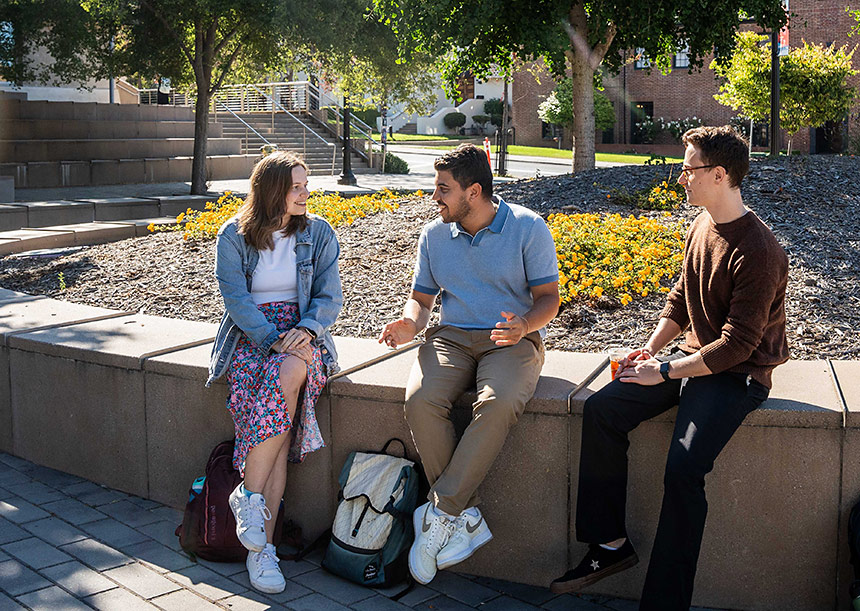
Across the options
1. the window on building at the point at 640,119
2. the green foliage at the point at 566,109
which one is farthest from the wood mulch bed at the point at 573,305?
the window on building at the point at 640,119

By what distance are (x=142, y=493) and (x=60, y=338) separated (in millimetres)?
990

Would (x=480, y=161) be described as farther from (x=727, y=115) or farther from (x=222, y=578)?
(x=727, y=115)

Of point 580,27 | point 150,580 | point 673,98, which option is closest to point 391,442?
point 150,580

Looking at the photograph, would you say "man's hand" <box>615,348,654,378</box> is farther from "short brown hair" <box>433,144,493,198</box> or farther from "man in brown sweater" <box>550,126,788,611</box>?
"short brown hair" <box>433,144,493,198</box>

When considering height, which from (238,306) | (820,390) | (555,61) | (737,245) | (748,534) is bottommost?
(748,534)

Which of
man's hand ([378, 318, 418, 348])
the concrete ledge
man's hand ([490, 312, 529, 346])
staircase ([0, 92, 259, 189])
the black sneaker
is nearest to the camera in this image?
the black sneaker

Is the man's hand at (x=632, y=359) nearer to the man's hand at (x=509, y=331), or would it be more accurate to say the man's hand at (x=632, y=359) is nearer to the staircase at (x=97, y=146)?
the man's hand at (x=509, y=331)

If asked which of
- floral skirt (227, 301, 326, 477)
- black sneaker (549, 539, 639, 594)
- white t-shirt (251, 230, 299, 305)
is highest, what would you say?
white t-shirt (251, 230, 299, 305)

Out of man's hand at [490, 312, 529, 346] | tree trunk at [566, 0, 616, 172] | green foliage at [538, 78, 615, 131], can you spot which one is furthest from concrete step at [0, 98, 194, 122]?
man's hand at [490, 312, 529, 346]

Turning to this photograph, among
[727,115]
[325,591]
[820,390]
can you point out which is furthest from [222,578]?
[727,115]

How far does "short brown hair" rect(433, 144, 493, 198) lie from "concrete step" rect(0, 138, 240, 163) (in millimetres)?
18260

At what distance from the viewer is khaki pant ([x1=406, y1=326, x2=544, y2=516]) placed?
3.69m

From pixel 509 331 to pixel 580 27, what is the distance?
1000cm

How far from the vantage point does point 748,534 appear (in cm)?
366
